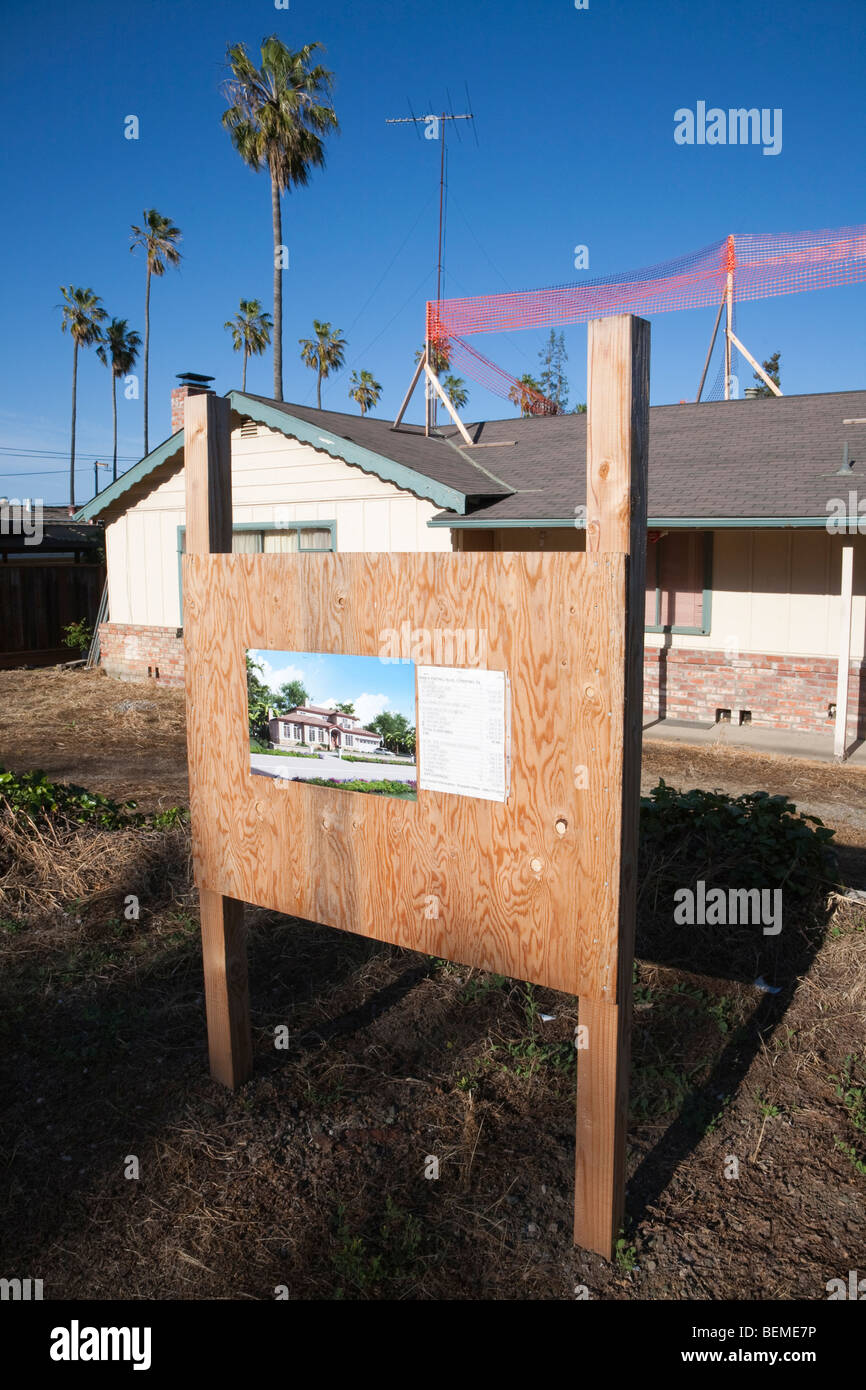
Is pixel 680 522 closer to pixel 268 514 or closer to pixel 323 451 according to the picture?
pixel 323 451

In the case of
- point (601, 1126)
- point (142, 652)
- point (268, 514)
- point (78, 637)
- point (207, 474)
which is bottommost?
point (601, 1126)

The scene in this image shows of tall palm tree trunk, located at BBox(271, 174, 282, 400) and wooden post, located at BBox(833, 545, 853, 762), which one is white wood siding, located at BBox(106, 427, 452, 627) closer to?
wooden post, located at BBox(833, 545, 853, 762)

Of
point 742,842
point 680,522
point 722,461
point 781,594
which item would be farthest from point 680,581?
point 742,842

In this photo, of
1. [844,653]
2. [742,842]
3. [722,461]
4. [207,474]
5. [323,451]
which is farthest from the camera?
[323,451]

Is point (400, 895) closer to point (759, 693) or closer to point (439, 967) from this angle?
point (439, 967)

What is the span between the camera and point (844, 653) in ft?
32.3

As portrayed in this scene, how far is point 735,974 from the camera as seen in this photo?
474 centimetres

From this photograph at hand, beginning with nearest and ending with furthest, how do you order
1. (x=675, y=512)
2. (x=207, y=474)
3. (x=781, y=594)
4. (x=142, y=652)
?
(x=207, y=474) → (x=675, y=512) → (x=781, y=594) → (x=142, y=652)

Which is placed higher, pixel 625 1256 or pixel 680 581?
pixel 680 581

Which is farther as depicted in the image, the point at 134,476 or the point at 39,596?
the point at 39,596

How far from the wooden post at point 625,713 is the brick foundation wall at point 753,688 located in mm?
9130

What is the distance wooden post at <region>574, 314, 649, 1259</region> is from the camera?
2.51 metres

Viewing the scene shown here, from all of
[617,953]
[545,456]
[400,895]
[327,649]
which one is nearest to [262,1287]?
[400,895]

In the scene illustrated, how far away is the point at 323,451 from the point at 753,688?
22.3ft
